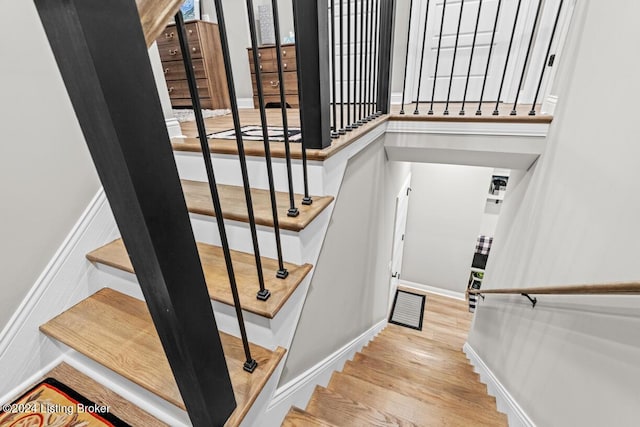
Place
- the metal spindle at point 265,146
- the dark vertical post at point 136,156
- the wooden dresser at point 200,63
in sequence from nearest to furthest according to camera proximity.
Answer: the dark vertical post at point 136,156 < the metal spindle at point 265,146 < the wooden dresser at point 200,63

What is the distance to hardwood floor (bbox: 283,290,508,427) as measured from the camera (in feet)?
4.77

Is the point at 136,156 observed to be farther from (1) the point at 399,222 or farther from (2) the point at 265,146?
(1) the point at 399,222

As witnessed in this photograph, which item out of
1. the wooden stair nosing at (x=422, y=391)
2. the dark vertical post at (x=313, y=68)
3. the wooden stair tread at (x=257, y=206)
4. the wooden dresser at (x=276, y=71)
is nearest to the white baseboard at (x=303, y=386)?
the wooden stair nosing at (x=422, y=391)

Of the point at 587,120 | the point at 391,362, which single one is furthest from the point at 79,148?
the point at 391,362

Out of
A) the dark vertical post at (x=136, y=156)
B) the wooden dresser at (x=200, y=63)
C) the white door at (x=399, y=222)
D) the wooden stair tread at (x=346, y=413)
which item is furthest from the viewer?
the white door at (x=399, y=222)

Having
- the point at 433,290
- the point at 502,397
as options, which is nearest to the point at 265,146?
the point at 502,397

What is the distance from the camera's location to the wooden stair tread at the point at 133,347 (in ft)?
2.98

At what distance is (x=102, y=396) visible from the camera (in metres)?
1.05

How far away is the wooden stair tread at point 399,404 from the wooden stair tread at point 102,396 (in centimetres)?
111

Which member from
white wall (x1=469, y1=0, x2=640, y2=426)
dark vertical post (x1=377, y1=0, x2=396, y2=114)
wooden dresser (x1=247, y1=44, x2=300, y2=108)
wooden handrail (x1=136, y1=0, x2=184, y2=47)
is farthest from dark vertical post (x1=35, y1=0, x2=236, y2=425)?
wooden dresser (x1=247, y1=44, x2=300, y2=108)

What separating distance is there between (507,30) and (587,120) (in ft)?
6.88

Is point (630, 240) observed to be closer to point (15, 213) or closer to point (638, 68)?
point (638, 68)

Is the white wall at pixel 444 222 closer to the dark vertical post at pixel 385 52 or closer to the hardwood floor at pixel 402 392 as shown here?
the hardwood floor at pixel 402 392

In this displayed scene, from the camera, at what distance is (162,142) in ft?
1.66
